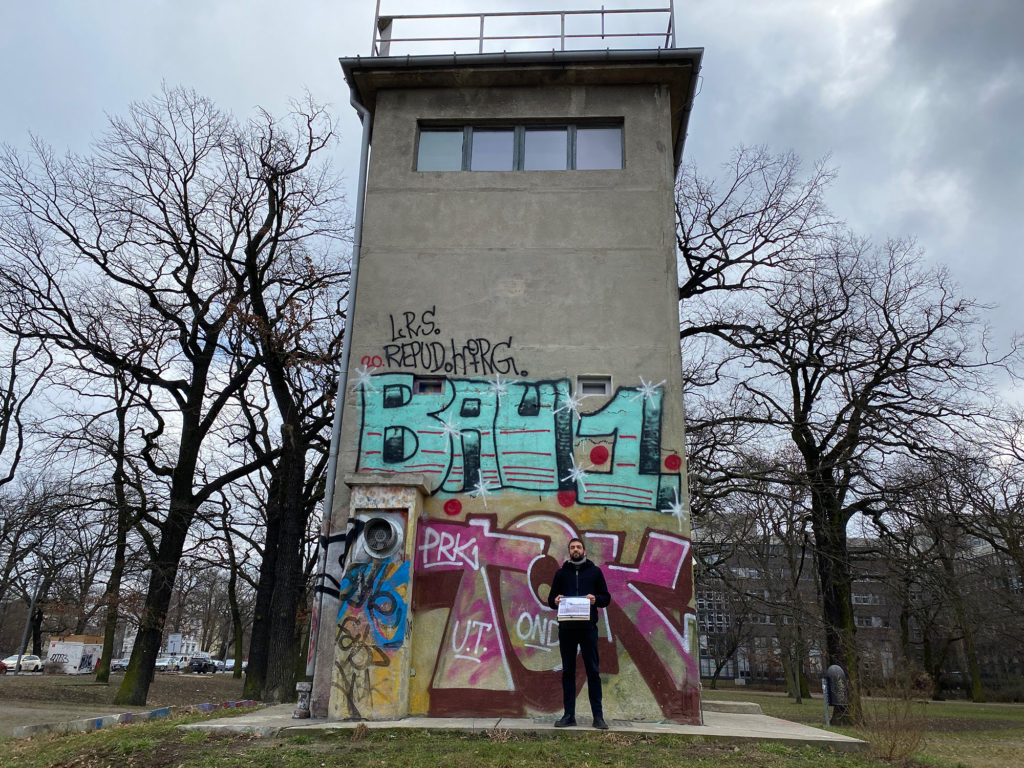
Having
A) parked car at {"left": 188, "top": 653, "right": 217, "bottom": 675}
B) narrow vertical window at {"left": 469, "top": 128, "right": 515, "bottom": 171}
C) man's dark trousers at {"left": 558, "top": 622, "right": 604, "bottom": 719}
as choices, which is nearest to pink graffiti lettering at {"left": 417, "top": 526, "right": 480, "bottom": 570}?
man's dark trousers at {"left": 558, "top": 622, "right": 604, "bottom": 719}

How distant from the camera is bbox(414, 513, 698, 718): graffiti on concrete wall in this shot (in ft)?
27.2

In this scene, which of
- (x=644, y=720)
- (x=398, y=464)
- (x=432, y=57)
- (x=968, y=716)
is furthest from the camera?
(x=968, y=716)

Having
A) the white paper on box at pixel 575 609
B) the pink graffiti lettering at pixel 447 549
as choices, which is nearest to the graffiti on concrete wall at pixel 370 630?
the pink graffiti lettering at pixel 447 549

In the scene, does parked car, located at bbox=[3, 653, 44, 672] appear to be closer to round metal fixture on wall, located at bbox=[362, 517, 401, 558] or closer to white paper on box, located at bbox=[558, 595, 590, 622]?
round metal fixture on wall, located at bbox=[362, 517, 401, 558]

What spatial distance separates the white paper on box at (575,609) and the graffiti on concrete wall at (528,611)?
1342 mm

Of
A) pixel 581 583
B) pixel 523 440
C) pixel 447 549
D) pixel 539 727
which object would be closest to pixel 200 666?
pixel 447 549

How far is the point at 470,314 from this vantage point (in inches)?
388

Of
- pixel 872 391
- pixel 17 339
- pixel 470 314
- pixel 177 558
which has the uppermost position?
pixel 17 339

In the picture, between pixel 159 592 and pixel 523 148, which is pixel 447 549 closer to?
pixel 523 148

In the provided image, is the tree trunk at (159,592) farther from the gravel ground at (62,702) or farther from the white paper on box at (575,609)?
the white paper on box at (575,609)

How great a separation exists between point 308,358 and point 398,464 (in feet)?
28.7

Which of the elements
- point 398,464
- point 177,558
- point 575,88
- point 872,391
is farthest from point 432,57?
point 177,558

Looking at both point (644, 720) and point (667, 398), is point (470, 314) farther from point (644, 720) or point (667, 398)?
point (644, 720)

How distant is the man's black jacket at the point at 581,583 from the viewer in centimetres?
749
